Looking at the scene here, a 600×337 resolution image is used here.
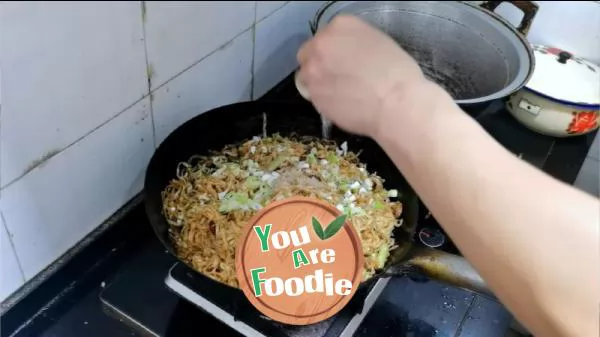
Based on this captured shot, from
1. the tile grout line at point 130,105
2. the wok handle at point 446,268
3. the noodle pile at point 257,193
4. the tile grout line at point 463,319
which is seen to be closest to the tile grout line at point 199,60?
the tile grout line at point 130,105

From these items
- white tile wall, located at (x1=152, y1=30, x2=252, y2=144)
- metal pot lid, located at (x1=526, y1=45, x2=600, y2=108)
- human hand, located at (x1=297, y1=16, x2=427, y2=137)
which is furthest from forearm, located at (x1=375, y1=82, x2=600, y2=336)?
metal pot lid, located at (x1=526, y1=45, x2=600, y2=108)

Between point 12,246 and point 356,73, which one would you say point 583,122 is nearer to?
point 356,73

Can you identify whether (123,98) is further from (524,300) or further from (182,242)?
(524,300)

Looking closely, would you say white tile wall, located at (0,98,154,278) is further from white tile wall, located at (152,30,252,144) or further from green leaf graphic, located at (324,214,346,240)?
green leaf graphic, located at (324,214,346,240)

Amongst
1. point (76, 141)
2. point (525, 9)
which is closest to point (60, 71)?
point (76, 141)

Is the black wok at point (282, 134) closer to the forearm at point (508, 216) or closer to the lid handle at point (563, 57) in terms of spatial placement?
the forearm at point (508, 216)

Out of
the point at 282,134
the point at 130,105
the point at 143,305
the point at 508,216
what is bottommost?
the point at 143,305

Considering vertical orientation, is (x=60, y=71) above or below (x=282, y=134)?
above
